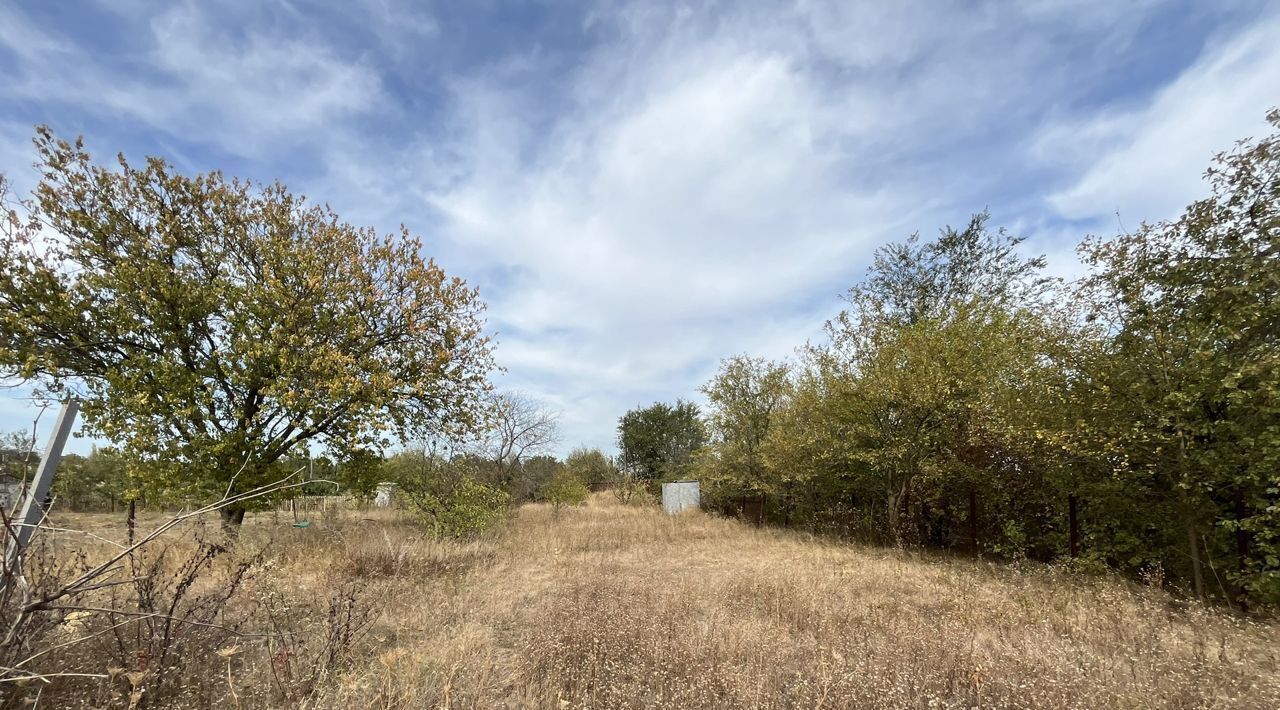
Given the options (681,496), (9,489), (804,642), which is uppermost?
(9,489)

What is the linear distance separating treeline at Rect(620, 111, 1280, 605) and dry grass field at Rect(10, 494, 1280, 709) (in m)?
1.20

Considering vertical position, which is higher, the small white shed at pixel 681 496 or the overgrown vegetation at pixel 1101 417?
the overgrown vegetation at pixel 1101 417

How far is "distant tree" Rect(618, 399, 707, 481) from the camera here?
3519cm

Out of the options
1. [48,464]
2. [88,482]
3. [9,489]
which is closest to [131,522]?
[9,489]

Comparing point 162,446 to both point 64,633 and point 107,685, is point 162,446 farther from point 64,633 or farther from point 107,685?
point 107,685

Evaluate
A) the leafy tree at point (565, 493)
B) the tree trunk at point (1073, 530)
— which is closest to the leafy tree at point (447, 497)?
the leafy tree at point (565, 493)

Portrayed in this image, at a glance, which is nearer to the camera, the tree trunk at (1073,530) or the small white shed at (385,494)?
the tree trunk at (1073,530)

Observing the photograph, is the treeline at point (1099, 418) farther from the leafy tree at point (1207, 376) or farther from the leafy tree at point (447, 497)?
the leafy tree at point (447, 497)

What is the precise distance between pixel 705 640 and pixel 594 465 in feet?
103

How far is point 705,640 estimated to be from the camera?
15.4 feet

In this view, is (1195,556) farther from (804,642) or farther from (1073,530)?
(804,642)

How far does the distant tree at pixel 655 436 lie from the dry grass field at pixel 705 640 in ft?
86.1

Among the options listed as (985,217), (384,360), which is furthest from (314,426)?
(985,217)

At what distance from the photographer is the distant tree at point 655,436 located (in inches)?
1385
